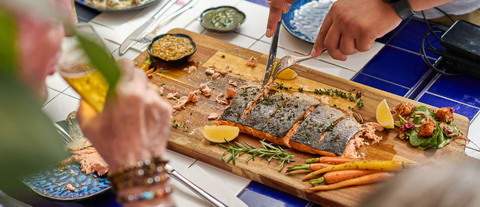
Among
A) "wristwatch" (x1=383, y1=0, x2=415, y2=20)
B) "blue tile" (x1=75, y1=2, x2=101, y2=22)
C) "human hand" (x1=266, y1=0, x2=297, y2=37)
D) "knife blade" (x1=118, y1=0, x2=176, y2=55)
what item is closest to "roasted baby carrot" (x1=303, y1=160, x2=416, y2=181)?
"wristwatch" (x1=383, y1=0, x2=415, y2=20)

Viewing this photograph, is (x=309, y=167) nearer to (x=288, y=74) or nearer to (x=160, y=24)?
(x=288, y=74)

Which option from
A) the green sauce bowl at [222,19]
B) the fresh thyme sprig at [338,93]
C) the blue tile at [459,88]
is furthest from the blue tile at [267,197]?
the green sauce bowl at [222,19]

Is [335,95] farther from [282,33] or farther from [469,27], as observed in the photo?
[469,27]

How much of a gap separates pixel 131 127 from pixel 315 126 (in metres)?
1.56

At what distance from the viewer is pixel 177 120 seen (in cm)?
225

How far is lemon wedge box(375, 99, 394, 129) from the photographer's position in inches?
82.5

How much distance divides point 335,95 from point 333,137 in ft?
1.62

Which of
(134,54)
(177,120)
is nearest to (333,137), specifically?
(177,120)

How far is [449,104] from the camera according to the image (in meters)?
2.34

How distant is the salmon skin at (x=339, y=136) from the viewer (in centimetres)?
195

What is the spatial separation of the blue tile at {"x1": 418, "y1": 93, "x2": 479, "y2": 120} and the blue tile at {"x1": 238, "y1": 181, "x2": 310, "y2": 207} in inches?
48.2

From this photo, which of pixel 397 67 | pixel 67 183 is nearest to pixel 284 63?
pixel 397 67

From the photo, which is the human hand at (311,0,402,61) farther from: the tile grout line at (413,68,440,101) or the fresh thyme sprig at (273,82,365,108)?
the tile grout line at (413,68,440,101)

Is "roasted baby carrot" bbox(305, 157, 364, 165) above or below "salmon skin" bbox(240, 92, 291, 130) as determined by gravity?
below
